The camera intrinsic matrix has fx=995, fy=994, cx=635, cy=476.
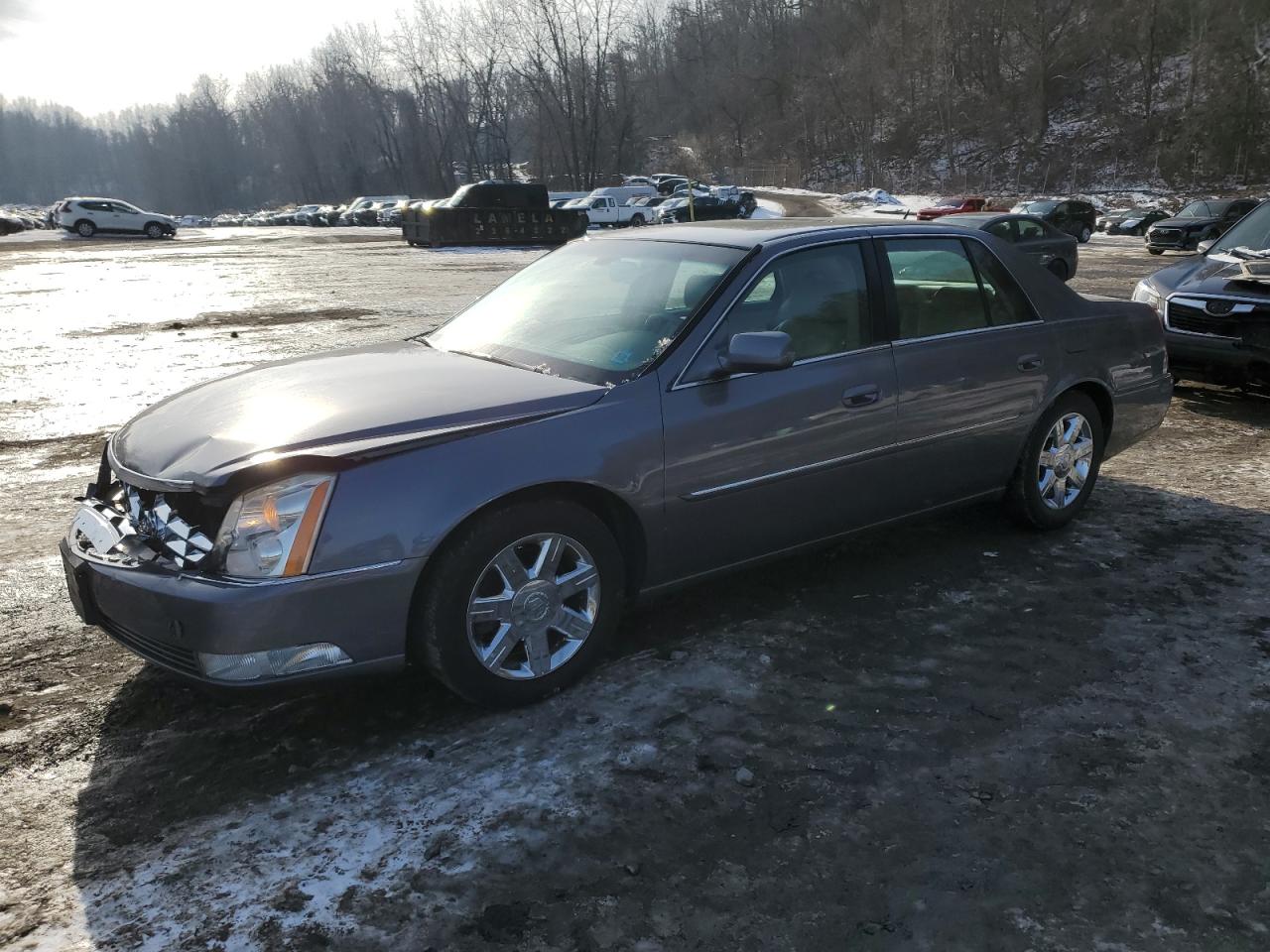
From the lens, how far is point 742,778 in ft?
9.54

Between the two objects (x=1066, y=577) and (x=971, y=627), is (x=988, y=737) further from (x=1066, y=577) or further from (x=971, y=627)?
(x=1066, y=577)

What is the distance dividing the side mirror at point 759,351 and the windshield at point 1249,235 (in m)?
6.53

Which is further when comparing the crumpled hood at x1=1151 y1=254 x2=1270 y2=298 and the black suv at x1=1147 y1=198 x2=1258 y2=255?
the black suv at x1=1147 y1=198 x2=1258 y2=255

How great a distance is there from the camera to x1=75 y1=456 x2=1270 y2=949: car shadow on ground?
7.77 ft

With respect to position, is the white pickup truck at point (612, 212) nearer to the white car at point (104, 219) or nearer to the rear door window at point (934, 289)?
the white car at point (104, 219)

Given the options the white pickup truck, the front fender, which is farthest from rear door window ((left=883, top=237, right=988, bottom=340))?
the white pickup truck

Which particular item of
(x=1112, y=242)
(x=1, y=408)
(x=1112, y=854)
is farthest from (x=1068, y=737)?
(x=1112, y=242)

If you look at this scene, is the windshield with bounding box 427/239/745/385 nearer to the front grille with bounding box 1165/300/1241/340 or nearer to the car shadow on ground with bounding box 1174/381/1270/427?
the front grille with bounding box 1165/300/1241/340

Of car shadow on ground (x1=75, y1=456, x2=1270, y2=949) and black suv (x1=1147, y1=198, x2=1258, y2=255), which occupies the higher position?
black suv (x1=1147, y1=198, x2=1258, y2=255)

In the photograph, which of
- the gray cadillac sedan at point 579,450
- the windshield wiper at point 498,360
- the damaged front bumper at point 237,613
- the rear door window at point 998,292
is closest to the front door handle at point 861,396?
the gray cadillac sedan at point 579,450

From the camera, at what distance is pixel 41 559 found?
473 cm

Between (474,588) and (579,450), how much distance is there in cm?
56

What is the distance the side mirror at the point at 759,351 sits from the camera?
A: 138 inches

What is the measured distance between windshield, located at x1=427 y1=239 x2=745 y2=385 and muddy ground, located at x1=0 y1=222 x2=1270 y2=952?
1.11m
